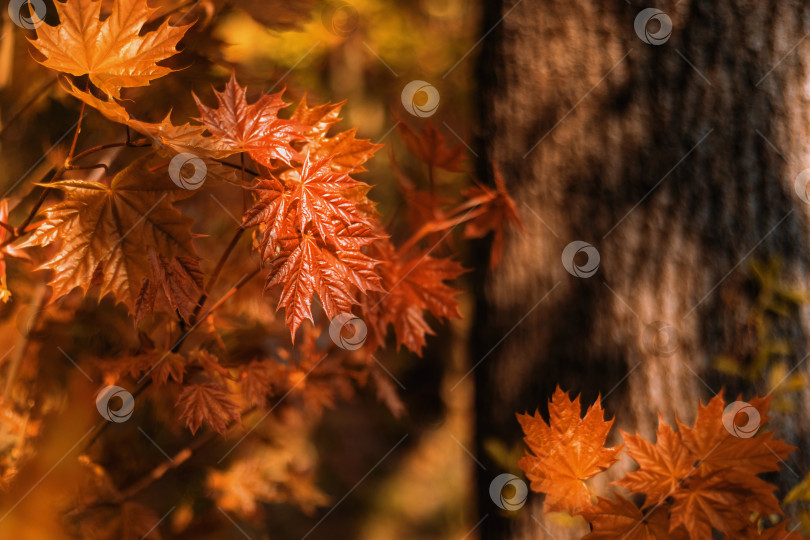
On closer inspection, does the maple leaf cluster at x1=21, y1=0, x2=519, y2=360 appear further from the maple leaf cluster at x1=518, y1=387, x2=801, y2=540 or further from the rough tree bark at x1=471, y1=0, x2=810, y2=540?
the rough tree bark at x1=471, y1=0, x2=810, y2=540

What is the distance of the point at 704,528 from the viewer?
1.11m

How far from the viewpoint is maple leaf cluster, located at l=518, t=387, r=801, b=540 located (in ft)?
3.64

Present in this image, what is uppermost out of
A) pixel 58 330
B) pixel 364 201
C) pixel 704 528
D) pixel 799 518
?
pixel 58 330

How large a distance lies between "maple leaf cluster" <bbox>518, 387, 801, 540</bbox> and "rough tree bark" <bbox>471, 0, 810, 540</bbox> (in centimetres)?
28

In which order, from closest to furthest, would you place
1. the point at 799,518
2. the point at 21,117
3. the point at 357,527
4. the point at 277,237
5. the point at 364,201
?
the point at 277,237 < the point at 364,201 < the point at 799,518 < the point at 21,117 < the point at 357,527

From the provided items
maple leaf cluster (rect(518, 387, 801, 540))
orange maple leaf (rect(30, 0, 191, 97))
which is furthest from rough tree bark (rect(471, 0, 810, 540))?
orange maple leaf (rect(30, 0, 191, 97))

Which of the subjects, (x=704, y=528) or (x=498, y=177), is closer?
(x=704, y=528)

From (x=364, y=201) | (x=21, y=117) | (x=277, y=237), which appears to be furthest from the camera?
(x=21, y=117)

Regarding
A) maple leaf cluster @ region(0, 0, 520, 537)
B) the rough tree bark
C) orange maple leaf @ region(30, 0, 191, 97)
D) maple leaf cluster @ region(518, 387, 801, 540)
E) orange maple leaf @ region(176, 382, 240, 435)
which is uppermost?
orange maple leaf @ region(30, 0, 191, 97)

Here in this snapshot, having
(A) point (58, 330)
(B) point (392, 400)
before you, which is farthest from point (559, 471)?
(A) point (58, 330)

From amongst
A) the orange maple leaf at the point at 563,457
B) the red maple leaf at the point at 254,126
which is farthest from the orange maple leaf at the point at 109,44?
the orange maple leaf at the point at 563,457

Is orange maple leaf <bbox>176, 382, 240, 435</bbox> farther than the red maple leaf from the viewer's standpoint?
Yes

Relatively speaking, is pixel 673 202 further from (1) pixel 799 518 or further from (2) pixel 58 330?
(2) pixel 58 330

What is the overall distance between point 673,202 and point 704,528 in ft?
2.53
